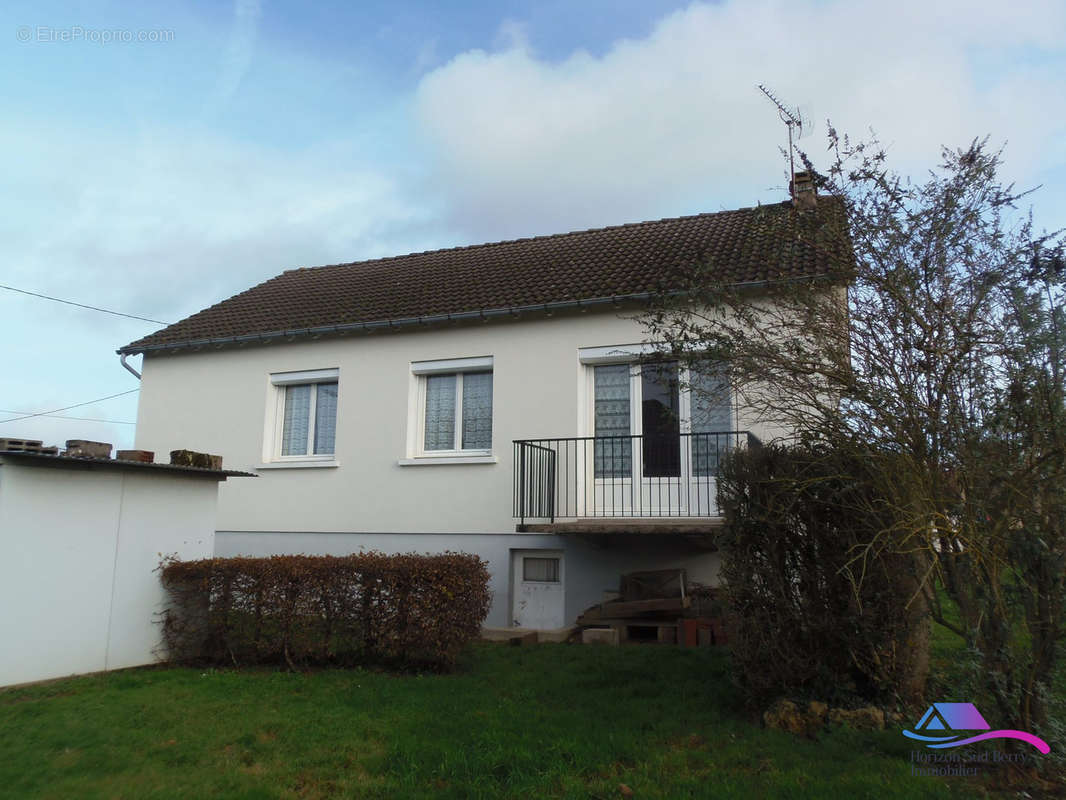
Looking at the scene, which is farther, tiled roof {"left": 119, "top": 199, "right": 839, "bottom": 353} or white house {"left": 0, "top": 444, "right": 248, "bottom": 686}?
tiled roof {"left": 119, "top": 199, "right": 839, "bottom": 353}

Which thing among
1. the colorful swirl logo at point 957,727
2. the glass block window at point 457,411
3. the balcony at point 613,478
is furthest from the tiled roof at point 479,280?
the colorful swirl logo at point 957,727

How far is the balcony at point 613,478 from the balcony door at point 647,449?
0.01 meters

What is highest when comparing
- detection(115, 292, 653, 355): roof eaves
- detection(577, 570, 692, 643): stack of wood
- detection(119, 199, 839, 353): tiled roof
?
detection(119, 199, 839, 353): tiled roof

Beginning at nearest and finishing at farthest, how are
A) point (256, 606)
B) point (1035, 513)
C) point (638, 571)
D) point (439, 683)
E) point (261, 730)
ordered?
point (1035, 513)
point (261, 730)
point (439, 683)
point (256, 606)
point (638, 571)

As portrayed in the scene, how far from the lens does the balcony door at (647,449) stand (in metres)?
10.2

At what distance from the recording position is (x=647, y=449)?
35.0 ft

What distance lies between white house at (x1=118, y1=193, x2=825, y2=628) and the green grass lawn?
3161 mm

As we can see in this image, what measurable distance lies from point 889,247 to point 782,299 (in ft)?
2.66

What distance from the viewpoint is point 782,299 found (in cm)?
555

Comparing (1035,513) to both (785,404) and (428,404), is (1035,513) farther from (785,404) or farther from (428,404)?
(428,404)

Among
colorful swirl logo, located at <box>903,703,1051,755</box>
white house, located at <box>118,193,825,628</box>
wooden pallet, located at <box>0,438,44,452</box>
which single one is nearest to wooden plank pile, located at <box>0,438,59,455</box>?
Answer: wooden pallet, located at <box>0,438,44,452</box>

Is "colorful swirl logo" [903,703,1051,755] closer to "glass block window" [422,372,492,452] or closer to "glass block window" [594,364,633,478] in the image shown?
"glass block window" [594,364,633,478]

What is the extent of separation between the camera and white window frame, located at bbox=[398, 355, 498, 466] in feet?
38.1

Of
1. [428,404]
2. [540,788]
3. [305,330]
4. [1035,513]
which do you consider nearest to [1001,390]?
[1035,513]
